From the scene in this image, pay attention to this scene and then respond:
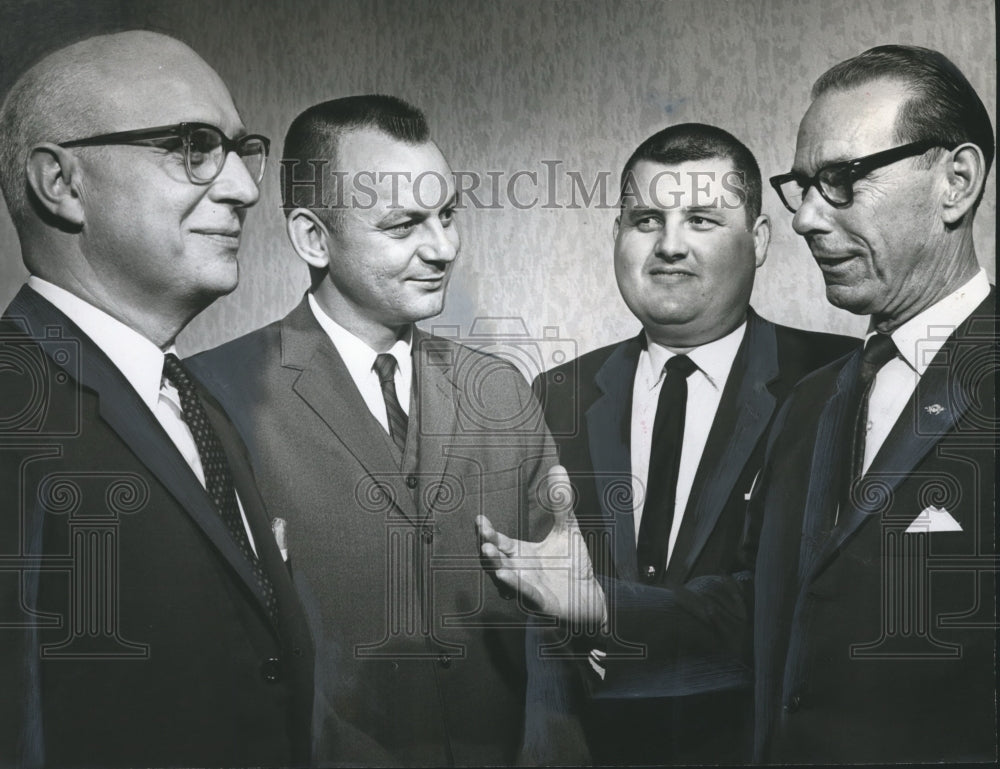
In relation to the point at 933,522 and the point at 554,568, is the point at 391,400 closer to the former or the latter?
the point at 554,568

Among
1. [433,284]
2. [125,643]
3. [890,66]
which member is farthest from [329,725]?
[890,66]

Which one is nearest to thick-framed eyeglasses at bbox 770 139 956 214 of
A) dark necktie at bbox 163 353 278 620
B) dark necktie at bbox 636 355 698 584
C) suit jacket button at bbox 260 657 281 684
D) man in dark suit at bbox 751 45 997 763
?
man in dark suit at bbox 751 45 997 763

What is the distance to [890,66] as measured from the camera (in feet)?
12.4

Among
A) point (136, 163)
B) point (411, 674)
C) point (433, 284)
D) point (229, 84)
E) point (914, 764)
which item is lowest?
point (914, 764)

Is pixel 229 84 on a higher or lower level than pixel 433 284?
higher

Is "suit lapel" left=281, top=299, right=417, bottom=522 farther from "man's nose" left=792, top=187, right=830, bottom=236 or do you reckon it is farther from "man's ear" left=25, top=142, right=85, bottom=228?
"man's nose" left=792, top=187, right=830, bottom=236

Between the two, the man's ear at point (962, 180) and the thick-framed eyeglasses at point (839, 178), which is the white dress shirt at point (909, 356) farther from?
the thick-framed eyeglasses at point (839, 178)

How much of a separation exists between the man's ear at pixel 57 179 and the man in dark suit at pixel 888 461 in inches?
84.4

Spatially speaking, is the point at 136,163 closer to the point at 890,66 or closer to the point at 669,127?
the point at 669,127

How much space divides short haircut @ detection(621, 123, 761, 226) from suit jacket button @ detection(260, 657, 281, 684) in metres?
1.80

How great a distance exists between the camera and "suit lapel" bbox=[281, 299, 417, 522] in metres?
3.64

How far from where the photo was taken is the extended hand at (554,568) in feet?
12.1

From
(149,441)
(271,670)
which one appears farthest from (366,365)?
(271,670)

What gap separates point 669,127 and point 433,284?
2.94 feet
